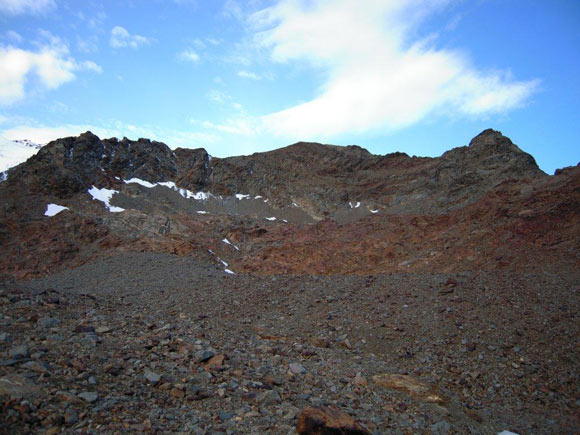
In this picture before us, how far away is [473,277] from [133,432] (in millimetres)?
14803

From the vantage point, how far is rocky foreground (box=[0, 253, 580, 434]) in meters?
5.23

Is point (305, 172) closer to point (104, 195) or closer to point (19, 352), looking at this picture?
point (104, 195)

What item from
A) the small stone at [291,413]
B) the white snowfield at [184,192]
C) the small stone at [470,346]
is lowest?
the small stone at [470,346]

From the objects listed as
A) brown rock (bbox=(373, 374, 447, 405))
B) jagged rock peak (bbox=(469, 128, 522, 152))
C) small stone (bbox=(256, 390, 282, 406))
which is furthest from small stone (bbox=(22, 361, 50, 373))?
jagged rock peak (bbox=(469, 128, 522, 152))

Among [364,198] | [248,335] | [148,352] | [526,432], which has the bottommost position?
[526,432]

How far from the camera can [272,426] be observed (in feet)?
17.7

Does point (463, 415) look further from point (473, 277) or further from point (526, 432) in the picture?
point (473, 277)

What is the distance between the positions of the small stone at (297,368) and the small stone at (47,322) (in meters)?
5.03

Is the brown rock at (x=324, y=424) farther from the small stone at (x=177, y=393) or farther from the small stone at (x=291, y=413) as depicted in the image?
the small stone at (x=177, y=393)

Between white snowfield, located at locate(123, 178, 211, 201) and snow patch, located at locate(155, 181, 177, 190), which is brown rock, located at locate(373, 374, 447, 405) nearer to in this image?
white snowfield, located at locate(123, 178, 211, 201)

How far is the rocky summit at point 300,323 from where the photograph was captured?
5.53 metres

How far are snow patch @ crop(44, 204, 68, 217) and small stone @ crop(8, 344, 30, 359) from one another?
40.2 m

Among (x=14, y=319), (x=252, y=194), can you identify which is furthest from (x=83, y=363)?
(x=252, y=194)

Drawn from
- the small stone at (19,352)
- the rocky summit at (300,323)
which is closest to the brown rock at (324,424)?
the rocky summit at (300,323)
